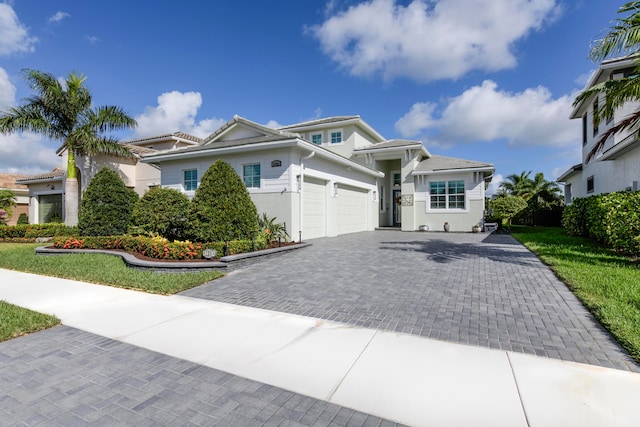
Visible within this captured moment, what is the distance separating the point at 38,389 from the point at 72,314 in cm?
250

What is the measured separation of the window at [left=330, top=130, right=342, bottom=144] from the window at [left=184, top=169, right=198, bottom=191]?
391 inches

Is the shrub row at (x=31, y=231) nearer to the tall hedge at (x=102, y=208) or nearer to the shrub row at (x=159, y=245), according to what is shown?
the tall hedge at (x=102, y=208)

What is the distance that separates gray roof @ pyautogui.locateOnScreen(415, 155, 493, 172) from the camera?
59.5 ft

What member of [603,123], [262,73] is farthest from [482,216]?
[262,73]

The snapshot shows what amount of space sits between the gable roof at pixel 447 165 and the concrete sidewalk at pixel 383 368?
1663 cm

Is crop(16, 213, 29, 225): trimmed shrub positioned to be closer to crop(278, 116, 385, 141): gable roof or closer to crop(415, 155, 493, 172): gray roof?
crop(278, 116, 385, 141): gable roof

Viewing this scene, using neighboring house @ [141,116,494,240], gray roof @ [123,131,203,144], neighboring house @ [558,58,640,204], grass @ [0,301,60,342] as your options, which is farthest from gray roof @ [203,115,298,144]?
neighboring house @ [558,58,640,204]

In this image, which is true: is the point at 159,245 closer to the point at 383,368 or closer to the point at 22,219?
the point at 383,368

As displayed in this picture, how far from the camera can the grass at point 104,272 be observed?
661cm

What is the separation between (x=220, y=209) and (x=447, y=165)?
15218 millimetres

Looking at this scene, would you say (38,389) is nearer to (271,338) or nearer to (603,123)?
(271,338)

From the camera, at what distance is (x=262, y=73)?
664 inches

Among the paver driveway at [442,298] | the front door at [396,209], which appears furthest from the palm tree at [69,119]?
the front door at [396,209]

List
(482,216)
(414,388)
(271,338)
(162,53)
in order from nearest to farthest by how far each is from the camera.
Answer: (414,388) < (271,338) < (162,53) < (482,216)
